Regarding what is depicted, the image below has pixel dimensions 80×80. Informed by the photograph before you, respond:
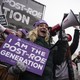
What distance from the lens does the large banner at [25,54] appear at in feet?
8.55

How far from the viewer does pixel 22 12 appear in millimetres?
8492

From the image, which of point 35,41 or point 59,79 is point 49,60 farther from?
point 59,79

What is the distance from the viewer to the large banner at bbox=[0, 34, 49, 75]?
8.55ft

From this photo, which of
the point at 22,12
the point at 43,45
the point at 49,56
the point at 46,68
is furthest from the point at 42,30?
the point at 22,12

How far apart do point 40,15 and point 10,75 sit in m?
6.47

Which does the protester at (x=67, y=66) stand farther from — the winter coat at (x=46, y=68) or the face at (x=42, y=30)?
the face at (x=42, y=30)

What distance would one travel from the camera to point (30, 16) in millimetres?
8750

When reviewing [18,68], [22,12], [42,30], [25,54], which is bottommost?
[18,68]

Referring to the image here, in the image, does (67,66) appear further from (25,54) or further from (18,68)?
(18,68)

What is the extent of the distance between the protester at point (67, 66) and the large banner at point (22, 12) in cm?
465

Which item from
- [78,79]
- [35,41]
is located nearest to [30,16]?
[78,79]

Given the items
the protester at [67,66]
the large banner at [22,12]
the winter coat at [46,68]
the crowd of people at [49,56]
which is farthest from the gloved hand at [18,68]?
the large banner at [22,12]

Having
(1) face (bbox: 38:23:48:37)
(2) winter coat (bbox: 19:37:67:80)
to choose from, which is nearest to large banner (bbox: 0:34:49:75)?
(2) winter coat (bbox: 19:37:67:80)

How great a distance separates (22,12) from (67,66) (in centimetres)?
591
